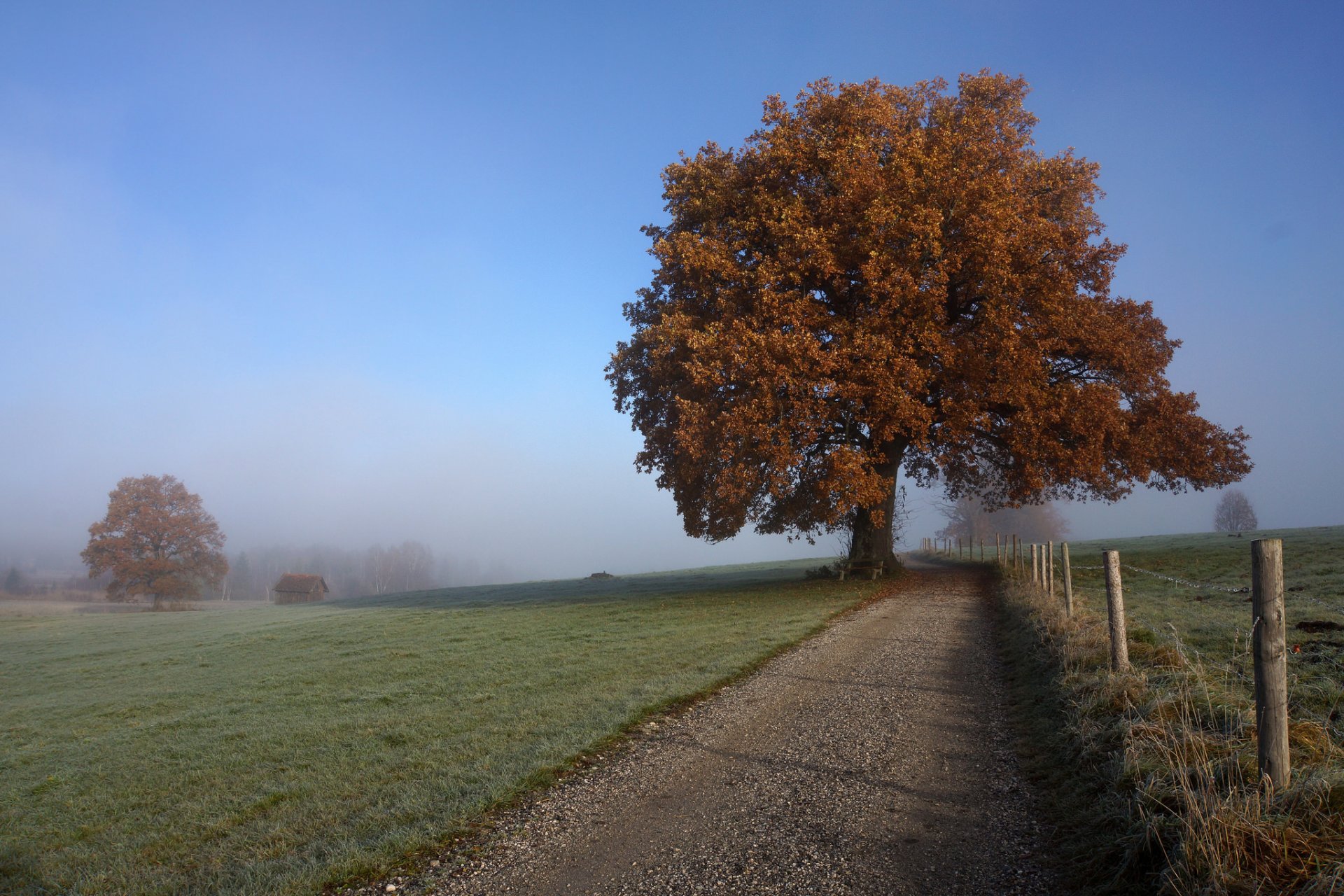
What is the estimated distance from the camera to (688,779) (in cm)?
704

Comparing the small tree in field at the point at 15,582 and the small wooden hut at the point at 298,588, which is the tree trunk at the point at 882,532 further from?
the small tree in field at the point at 15,582

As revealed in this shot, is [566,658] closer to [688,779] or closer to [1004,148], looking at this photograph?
[688,779]

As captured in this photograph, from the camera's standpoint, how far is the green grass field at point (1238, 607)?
26.4 ft

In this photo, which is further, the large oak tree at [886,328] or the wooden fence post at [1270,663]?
the large oak tree at [886,328]

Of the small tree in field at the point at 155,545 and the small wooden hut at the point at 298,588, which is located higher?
the small tree in field at the point at 155,545

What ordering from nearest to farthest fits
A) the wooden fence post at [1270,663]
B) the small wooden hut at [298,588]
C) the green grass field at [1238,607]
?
the wooden fence post at [1270,663] < the green grass field at [1238,607] < the small wooden hut at [298,588]

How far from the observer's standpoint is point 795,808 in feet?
20.2

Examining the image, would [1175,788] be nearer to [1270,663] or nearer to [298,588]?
[1270,663]

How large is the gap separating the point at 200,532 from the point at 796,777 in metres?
73.3

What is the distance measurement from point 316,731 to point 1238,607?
17891 mm

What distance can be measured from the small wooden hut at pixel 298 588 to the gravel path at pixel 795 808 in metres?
90.0

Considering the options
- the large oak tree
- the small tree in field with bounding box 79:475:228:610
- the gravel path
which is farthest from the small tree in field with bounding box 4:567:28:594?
the gravel path

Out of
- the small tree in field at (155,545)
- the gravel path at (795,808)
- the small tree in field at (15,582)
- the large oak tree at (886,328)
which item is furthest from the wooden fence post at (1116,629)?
the small tree in field at (15,582)

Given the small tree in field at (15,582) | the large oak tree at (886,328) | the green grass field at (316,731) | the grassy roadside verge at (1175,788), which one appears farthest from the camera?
the small tree in field at (15,582)
